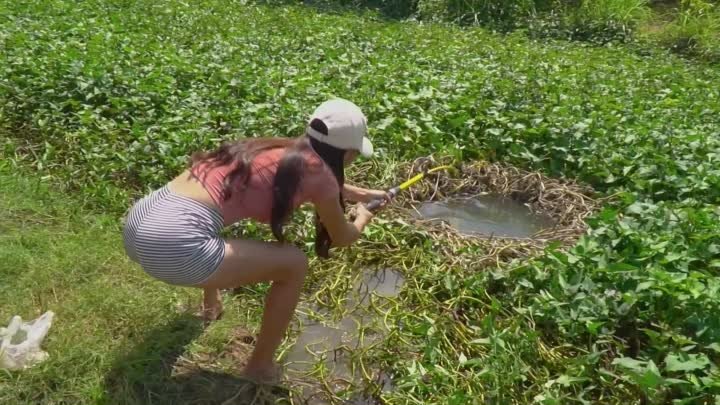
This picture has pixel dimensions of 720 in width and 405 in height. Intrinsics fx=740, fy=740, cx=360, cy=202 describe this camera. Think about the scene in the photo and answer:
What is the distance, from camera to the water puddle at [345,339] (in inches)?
112

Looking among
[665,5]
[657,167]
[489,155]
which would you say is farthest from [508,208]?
[665,5]

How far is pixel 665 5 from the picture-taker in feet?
35.8

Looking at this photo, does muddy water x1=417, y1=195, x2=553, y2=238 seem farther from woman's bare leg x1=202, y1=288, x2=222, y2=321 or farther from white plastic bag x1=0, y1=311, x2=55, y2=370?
white plastic bag x1=0, y1=311, x2=55, y2=370

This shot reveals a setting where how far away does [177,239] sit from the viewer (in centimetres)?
240

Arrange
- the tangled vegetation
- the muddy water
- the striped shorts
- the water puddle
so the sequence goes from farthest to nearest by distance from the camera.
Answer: the muddy water < the water puddle < the tangled vegetation < the striped shorts

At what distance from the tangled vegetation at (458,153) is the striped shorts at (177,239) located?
20.3 inches

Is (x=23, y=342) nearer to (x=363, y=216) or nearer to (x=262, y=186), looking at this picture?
(x=262, y=186)

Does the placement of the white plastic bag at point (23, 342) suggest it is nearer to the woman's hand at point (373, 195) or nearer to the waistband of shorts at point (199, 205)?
the waistband of shorts at point (199, 205)

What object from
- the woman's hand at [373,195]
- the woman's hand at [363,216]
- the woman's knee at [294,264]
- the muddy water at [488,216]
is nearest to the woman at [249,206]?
the woman's knee at [294,264]

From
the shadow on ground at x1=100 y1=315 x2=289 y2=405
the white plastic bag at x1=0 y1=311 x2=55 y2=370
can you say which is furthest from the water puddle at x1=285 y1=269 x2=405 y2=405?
the white plastic bag at x1=0 y1=311 x2=55 y2=370

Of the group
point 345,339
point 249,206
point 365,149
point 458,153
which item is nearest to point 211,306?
point 345,339

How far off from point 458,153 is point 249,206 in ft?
7.28

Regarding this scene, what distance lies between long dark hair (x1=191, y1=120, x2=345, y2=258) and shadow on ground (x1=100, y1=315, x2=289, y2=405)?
24.0 inches

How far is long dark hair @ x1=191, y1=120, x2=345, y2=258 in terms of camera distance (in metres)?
2.42
